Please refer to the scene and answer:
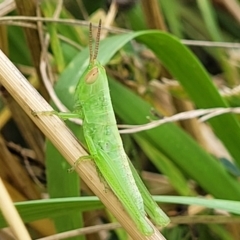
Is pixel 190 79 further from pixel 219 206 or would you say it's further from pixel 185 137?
pixel 219 206

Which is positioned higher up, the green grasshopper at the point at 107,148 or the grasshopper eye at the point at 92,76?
the grasshopper eye at the point at 92,76

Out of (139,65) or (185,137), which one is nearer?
(185,137)

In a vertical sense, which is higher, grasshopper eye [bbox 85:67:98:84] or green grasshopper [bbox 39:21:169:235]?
grasshopper eye [bbox 85:67:98:84]

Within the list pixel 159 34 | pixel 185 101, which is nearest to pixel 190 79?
pixel 159 34

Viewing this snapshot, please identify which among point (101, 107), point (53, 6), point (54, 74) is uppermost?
point (53, 6)
